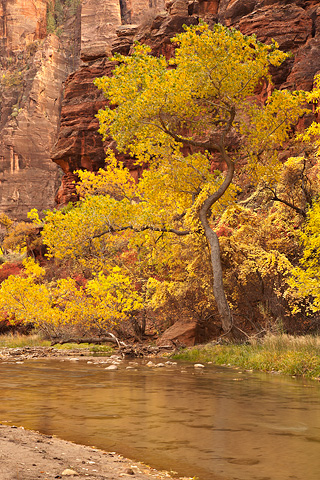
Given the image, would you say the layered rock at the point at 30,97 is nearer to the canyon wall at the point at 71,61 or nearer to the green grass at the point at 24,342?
the canyon wall at the point at 71,61

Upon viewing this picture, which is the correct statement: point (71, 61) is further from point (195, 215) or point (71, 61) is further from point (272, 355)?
point (272, 355)

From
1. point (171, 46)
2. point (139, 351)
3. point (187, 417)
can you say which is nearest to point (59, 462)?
point (187, 417)

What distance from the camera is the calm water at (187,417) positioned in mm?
5012

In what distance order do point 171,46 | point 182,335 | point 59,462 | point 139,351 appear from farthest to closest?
point 171,46 < point 182,335 < point 139,351 < point 59,462

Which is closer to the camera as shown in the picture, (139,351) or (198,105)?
(139,351)

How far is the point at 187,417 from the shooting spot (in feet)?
24.1

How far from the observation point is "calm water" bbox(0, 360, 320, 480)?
501 cm

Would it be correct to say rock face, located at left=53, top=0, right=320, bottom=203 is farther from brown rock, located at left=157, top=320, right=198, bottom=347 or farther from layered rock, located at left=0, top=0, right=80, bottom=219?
layered rock, located at left=0, top=0, right=80, bottom=219

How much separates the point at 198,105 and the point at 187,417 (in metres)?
15.8

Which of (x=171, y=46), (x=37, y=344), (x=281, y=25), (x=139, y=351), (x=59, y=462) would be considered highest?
(x=171, y=46)

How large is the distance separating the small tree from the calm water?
25.2ft

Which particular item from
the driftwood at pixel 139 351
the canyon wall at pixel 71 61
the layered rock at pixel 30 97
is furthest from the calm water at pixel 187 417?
the layered rock at pixel 30 97

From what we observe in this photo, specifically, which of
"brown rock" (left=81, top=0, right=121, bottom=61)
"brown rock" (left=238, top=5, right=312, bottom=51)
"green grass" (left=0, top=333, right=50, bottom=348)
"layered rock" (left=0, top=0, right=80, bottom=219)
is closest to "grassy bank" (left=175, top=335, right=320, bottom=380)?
"green grass" (left=0, top=333, right=50, bottom=348)

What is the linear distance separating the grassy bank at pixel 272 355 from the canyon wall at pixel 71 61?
82.6 ft
